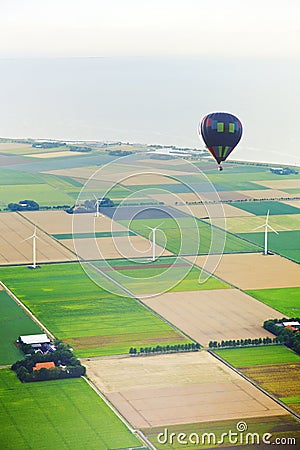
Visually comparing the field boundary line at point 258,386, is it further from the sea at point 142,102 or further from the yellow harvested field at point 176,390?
the sea at point 142,102

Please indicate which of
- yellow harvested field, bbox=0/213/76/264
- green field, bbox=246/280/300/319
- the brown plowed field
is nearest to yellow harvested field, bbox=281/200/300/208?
yellow harvested field, bbox=0/213/76/264

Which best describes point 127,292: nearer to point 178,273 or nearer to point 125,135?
point 178,273

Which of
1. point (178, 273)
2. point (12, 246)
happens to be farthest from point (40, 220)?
point (178, 273)

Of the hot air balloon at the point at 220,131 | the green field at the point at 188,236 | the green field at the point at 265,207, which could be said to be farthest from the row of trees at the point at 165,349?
the green field at the point at 265,207

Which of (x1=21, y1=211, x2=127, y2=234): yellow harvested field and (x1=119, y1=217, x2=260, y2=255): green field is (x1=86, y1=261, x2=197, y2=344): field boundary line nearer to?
(x1=119, y1=217, x2=260, y2=255): green field

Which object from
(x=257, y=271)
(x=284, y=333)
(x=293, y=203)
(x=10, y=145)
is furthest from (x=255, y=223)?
(x=10, y=145)
